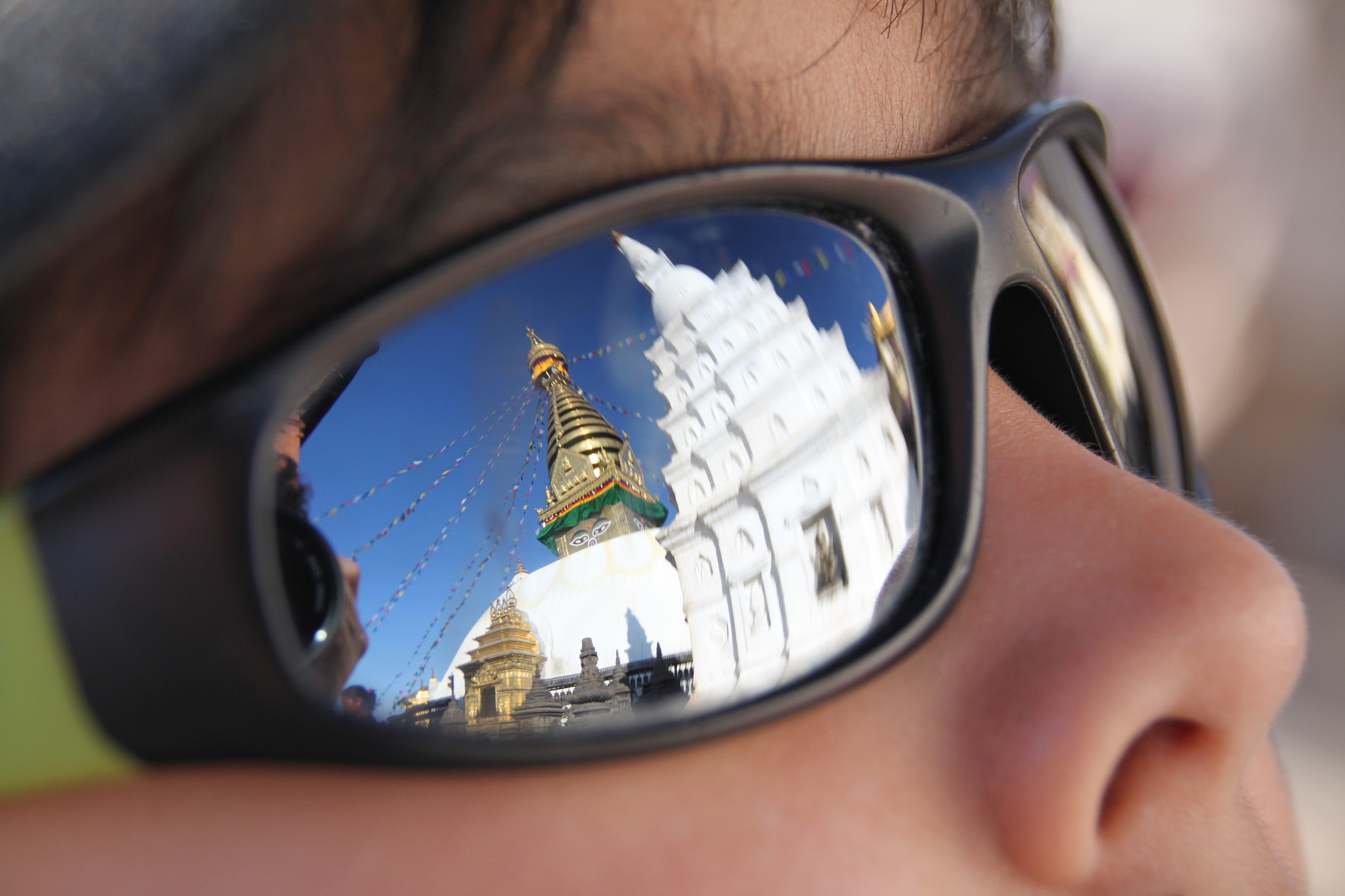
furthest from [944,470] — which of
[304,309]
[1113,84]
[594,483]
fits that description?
[1113,84]

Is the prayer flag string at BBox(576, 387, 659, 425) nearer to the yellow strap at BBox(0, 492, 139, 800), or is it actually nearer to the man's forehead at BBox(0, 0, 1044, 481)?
the man's forehead at BBox(0, 0, 1044, 481)

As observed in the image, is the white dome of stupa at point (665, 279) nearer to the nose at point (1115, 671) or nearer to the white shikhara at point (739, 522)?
the white shikhara at point (739, 522)

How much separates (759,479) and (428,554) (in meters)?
0.28

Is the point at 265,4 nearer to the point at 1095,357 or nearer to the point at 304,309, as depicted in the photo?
the point at 304,309

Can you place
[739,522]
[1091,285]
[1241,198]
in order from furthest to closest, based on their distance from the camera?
[1241,198] < [1091,285] < [739,522]

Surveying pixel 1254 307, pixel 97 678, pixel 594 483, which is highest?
pixel 97 678

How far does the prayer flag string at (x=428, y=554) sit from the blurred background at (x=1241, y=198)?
2536 millimetres

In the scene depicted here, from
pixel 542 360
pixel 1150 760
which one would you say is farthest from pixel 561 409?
pixel 1150 760

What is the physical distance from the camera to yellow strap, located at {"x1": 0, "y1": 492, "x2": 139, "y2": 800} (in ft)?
1.84

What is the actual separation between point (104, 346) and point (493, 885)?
50cm

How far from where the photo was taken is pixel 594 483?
2.12 feet

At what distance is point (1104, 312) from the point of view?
1264 millimetres

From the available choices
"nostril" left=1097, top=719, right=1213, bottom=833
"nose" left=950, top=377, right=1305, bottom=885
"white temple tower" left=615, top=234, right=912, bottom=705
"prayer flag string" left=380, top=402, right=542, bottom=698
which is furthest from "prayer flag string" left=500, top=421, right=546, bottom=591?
"nostril" left=1097, top=719, right=1213, bottom=833

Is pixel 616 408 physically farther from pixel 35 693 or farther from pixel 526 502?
pixel 35 693
